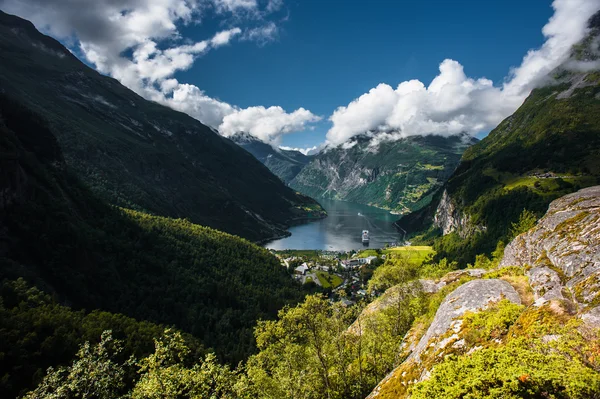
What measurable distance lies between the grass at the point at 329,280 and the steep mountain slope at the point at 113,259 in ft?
55.3

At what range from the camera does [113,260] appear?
314 ft

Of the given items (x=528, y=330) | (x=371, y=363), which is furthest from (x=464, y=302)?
(x=371, y=363)

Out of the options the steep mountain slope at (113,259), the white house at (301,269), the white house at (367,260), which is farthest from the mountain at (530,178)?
the steep mountain slope at (113,259)

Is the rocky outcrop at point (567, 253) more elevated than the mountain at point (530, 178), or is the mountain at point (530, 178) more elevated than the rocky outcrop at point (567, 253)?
the mountain at point (530, 178)

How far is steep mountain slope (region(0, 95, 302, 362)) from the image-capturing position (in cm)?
7094

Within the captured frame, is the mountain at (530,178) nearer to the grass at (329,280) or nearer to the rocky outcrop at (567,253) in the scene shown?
the grass at (329,280)

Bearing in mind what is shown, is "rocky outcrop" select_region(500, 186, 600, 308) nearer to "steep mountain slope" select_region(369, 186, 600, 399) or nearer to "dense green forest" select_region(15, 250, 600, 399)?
Result: "steep mountain slope" select_region(369, 186, 600, 399)

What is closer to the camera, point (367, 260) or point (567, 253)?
point (567, 253)

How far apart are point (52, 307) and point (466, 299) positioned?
210 ft

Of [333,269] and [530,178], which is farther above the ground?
[530,178]

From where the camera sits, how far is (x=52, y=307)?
162ft

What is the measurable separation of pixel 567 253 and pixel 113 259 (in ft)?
373

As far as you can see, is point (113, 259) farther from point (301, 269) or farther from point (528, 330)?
point (528, 330)

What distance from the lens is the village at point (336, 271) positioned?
126 meters
